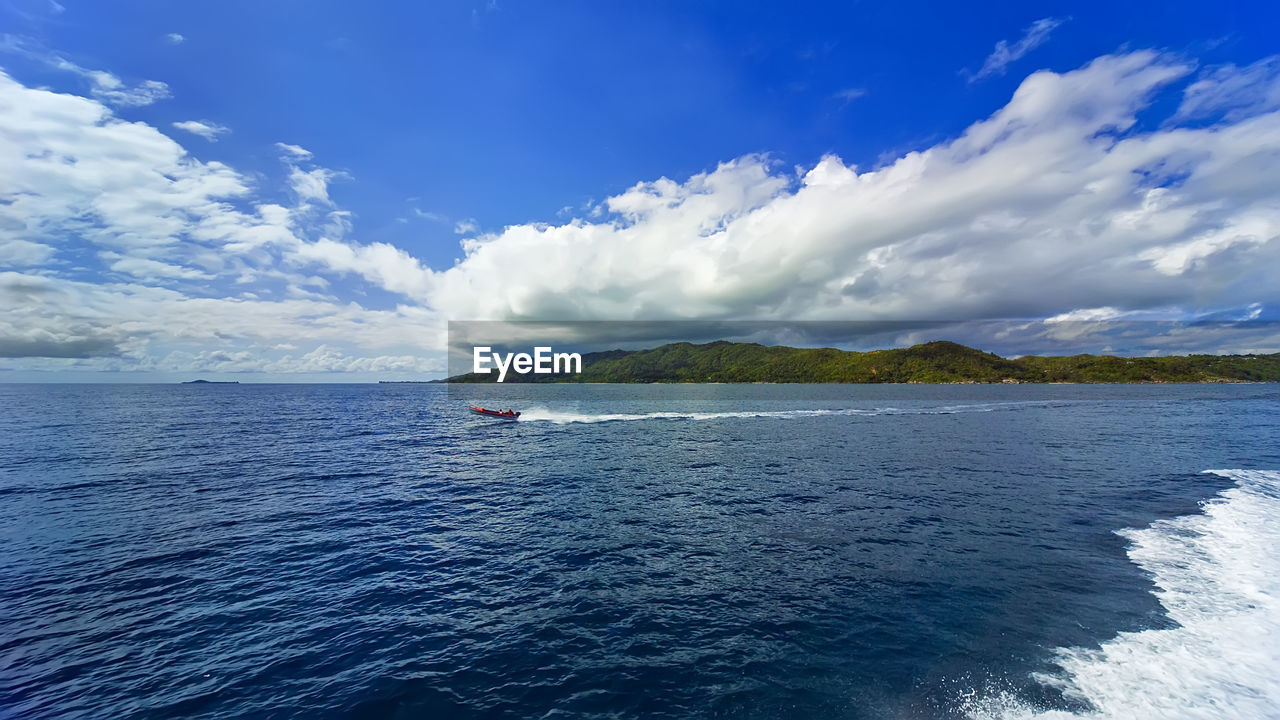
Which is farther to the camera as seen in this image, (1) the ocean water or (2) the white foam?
(1) the ocean water

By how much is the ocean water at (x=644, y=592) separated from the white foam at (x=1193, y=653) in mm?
105

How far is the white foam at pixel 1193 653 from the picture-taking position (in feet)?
46.3

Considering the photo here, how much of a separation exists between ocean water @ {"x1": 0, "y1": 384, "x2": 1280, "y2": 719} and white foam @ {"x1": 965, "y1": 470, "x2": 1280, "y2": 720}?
11 centimetres

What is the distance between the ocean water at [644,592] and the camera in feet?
50.9

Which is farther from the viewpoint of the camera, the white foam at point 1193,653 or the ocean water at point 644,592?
the ocean water at point 644,592

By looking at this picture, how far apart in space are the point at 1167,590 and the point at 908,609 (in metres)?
12.0

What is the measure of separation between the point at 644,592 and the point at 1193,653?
1926 centimetres

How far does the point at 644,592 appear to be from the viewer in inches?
899

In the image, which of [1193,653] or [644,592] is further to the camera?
[644,592]

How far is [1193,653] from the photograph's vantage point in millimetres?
16562

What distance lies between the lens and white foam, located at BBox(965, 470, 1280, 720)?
1410 centimetres

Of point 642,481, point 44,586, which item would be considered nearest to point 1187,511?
point 642,481

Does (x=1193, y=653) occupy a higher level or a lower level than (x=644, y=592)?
higher

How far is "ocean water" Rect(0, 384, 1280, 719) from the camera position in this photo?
1552cm
